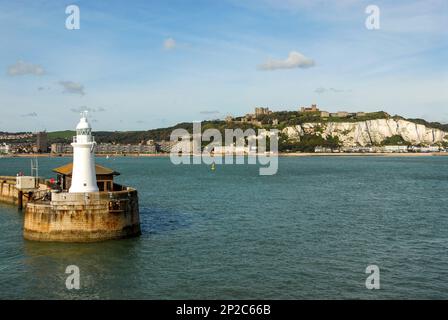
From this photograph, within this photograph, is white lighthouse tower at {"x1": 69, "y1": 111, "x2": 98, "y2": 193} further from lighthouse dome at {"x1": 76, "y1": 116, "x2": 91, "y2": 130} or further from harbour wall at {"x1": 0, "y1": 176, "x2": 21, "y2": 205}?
harbour wall at {"x1": 0, "y1": 176, "x2": 21, "y2": 205}

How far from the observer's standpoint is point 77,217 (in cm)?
2958

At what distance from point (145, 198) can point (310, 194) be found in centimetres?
2081

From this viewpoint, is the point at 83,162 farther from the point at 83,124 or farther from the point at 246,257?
the point at 246,257

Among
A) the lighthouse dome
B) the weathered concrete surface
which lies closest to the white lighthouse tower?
the lighthouse dome

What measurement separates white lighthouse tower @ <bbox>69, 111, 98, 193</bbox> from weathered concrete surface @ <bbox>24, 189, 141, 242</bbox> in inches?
68.0

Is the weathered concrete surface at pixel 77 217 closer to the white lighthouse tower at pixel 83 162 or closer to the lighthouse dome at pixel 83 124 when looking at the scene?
the white lighthouse tower at pixel 83 162

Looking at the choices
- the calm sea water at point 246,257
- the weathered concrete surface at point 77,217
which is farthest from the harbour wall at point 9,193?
the weathered concrete surface at point 77,217

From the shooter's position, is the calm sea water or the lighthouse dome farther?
the lighthouse dome

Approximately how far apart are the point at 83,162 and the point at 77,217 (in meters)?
3.64

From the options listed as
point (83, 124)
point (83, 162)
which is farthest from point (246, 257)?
point (83, 124)

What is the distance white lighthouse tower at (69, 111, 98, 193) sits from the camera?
3100 centimetres

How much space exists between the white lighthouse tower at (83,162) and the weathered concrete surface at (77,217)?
1728 millimetres

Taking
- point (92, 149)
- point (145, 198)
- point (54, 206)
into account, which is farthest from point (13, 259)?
point (145, 198)

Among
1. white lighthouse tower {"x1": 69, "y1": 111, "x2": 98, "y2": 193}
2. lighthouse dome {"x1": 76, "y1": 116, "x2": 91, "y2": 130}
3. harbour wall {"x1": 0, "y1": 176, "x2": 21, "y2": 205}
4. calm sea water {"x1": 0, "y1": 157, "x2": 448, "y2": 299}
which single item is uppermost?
lighthouse dome {"x1": 76, "y1": 116, "x2": 91, "y2": 130}
